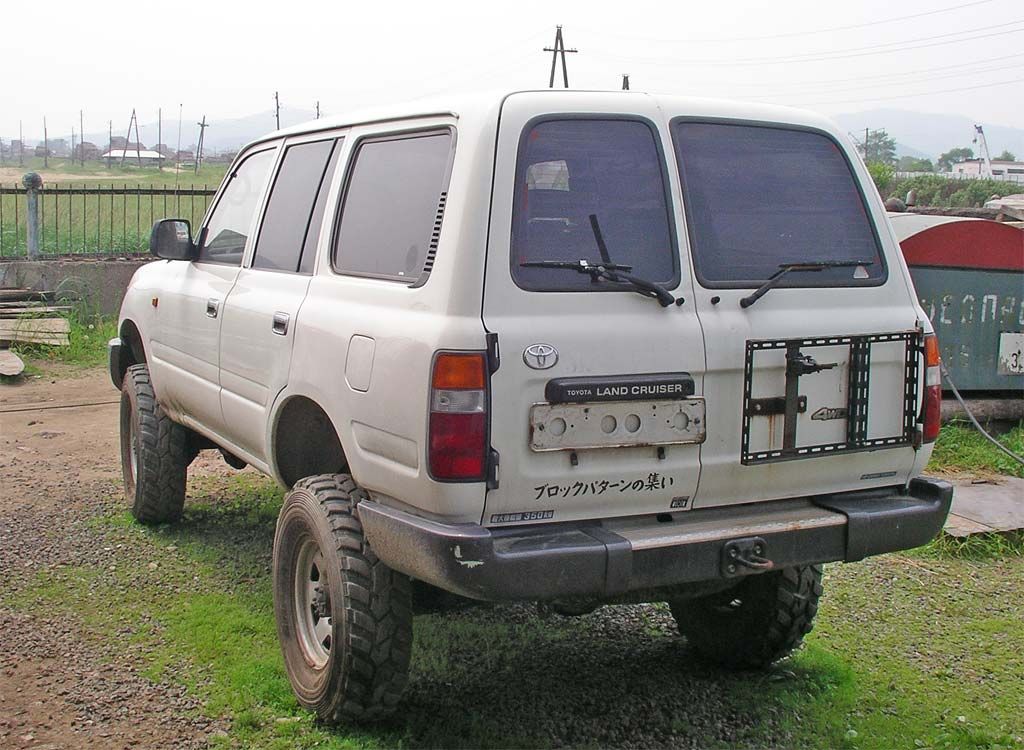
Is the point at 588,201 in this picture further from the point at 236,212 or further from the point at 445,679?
the point at 236,212

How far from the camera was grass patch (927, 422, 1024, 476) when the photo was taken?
Result: 7.56 metres

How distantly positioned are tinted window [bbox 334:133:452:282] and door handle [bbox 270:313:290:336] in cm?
31

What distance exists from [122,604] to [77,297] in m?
9.04

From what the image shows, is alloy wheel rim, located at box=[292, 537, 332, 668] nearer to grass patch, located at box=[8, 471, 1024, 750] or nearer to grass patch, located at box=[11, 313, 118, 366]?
grass patch, located at box=[8, 471, 1024, 750]

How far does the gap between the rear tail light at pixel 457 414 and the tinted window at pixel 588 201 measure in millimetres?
340

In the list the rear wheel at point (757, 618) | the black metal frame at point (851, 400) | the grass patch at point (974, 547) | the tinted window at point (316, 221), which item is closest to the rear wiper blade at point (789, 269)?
the black metal frame at point (851, 400)

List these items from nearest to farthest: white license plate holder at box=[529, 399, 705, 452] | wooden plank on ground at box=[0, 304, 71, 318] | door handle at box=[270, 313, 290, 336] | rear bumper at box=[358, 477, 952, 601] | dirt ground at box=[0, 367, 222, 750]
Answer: rear bumper at box=[358, 477, 952, 601] < white license plate holder at box=[529, 399, 705, 452] < dirt ground at box=[0, 367, 222, 750] < door handle at box=[270, 313, 290, 336] < wooden plank on ground at box=[0, 304, 71, 318]

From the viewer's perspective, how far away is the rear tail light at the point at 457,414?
323cm

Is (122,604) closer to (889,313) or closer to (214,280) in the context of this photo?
(214,280)

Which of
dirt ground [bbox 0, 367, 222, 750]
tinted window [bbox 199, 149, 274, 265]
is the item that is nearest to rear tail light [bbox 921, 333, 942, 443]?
dirt ground [bbox 0, 367, 222, 750]

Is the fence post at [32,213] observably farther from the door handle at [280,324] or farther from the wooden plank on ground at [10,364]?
the door handle at [280,324]

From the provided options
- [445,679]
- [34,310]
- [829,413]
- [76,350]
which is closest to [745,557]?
[829,413]

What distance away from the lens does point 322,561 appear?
3859 millimetres

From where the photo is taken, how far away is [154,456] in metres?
6.01
